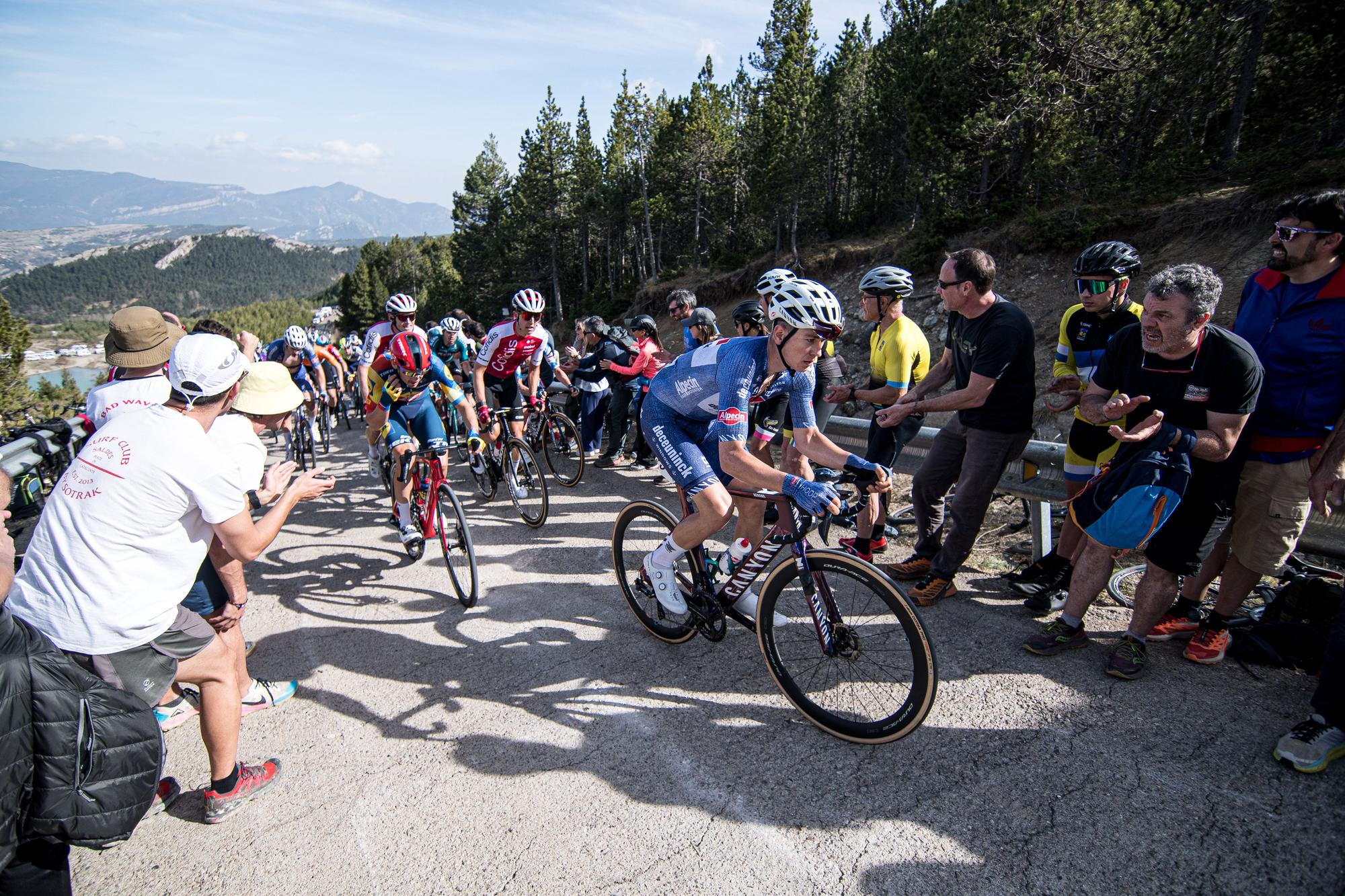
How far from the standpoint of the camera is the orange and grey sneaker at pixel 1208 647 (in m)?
3.44

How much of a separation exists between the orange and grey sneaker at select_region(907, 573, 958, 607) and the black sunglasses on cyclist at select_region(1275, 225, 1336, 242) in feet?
8.32

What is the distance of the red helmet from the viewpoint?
18.8 ft

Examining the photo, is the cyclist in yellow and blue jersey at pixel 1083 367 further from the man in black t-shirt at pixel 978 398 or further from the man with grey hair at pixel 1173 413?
the man with grey hair at pixel 1173 413

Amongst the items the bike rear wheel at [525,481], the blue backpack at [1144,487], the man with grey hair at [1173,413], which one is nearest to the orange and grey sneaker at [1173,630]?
the man with grey hair at [1173,413]

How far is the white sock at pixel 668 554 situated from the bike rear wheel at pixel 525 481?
8.94ft

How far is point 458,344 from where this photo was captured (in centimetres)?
816

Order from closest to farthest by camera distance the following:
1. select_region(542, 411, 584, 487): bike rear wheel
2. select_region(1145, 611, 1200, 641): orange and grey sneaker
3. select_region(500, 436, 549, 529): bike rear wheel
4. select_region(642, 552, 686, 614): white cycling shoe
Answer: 1. select_region(1145, 611, 1200, 641): orange and grey sneaker
2. select_region(642, 552, 686, 614): white cycling shoe
3. select_region(500, 436, 549, 529): bike rear wheel
4. select_region(542, 411, 584, 487): bike rear wheel

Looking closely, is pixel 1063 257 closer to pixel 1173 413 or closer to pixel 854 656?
pixel 1173 413

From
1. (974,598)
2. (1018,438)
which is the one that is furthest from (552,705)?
(1018,438)

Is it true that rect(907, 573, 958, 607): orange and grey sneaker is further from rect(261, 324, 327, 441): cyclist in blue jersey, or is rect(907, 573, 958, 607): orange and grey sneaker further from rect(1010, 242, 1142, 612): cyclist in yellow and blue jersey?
rect(261, 324, 327, 441): cyclist in blue jersey

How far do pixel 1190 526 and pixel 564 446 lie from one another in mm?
6312

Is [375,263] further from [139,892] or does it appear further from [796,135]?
[139,892]

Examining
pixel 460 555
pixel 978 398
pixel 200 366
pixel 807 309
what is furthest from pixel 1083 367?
pixel 200 366

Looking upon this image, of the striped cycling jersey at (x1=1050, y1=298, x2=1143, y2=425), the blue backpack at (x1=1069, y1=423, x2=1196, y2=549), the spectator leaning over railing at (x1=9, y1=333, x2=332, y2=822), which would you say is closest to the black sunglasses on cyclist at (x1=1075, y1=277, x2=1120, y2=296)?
the striped cycling jersey at (x1=1050, y1=298, x2=1143, y2=425)
